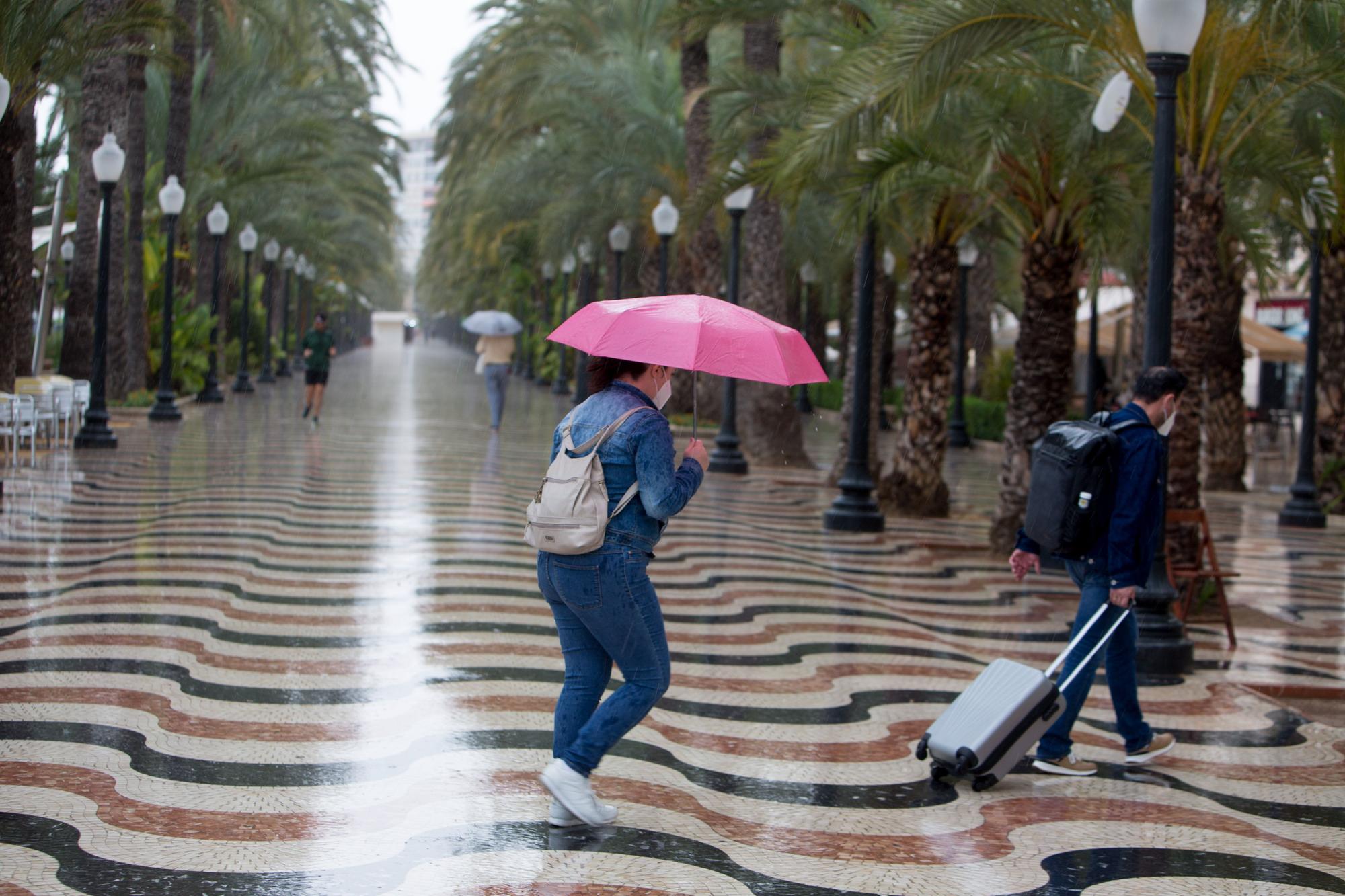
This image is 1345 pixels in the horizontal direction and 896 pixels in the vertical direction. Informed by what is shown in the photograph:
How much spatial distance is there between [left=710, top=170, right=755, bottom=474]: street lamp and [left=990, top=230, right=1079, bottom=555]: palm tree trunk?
17.2 ft

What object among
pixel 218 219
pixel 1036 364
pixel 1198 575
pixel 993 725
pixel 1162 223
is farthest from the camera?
pixel 218 219

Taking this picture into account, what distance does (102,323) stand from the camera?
57.6 feet

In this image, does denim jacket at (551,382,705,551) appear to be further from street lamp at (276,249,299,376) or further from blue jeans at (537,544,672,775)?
street lamp at (276,249,299,376)

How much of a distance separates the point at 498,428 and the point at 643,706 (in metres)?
19.2

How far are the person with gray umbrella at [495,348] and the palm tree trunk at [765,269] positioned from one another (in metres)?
3.53

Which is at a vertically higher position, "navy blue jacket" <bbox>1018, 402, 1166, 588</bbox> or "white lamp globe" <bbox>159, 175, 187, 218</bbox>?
"white lamp globe" <bbox>159, 175, 187, 218</bbox>

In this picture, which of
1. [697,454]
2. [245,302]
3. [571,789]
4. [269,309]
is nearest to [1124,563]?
[697,454]

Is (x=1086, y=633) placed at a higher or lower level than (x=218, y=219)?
lower

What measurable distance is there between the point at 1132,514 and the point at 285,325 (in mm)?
44730

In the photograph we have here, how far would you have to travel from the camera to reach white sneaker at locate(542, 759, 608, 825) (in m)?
4.41

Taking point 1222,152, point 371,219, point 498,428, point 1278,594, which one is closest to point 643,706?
point 1222,152

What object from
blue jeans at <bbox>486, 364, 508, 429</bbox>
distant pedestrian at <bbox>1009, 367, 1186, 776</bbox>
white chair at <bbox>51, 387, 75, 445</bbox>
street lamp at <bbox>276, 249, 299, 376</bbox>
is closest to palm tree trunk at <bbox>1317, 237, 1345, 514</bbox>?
blue jeans at <bbox>486, 364, 508, 429</bbox>

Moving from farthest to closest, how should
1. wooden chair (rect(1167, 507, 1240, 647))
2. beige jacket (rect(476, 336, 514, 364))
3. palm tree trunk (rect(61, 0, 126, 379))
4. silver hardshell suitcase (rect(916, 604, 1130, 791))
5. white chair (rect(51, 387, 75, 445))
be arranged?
beige jacket (rect(476, 336, 514, 364)) < palm tree trunk (rect(61, 0, 126, 379)) < white chair (rect(51, 387, 75, 445)) < wooden chair (rect(1167, 507, 1240, 647)) < silver hardshell suitcase (rect(916, 604, 1130, 791))

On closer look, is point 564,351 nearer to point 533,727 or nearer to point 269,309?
point 269,309
